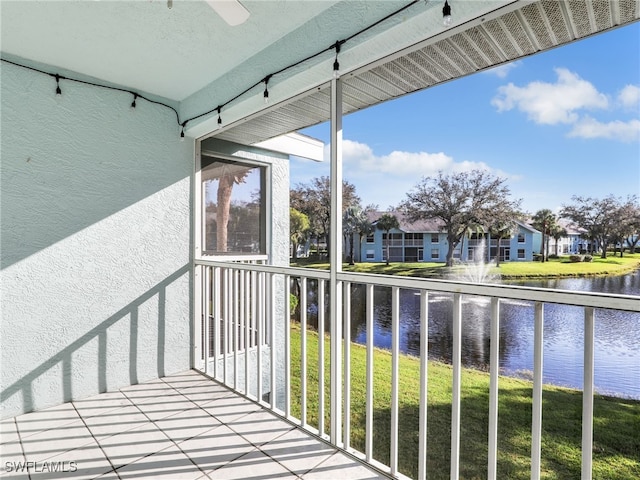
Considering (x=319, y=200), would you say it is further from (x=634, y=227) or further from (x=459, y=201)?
(x=634, y=227)

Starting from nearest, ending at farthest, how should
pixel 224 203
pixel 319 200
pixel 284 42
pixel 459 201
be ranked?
pixel 459 201, pixel 284 42, pixel 319 200, pixel 224 203

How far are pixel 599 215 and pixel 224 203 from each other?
9.51 ft

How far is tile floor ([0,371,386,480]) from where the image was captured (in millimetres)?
1839

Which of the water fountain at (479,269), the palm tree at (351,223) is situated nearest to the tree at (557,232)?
the water fountain at (479,269)

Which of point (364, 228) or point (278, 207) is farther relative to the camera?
point (278, 207)

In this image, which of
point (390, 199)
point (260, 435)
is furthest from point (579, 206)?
point (260, 435)

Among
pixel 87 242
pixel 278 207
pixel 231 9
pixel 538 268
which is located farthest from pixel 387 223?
pixel 87 242

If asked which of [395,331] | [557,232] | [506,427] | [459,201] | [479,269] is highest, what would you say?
[459,201]

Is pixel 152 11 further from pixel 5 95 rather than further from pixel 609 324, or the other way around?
pixel 609 324

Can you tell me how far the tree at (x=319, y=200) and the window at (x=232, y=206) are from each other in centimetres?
109

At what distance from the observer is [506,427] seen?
79.0 inches

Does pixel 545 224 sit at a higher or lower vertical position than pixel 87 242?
higher

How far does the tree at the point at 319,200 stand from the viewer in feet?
6.84

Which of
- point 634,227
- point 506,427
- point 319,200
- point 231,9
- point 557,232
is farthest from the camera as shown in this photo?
point 319,200
